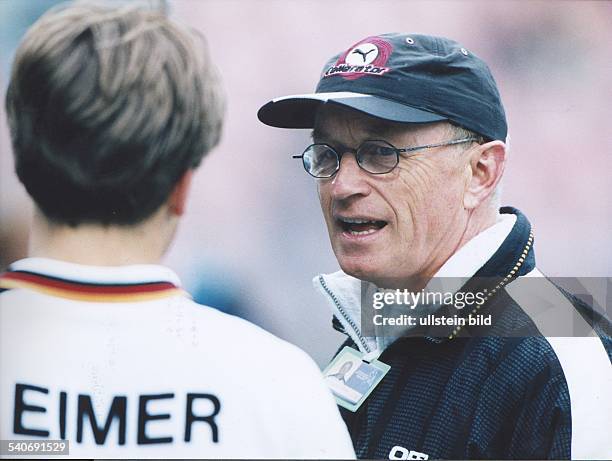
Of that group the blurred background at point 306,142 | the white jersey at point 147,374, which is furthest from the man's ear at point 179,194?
the blurred background at point 306,142

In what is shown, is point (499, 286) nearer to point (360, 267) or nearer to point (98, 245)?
point (360, 267)

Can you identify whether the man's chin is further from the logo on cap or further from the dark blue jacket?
the logo on cap

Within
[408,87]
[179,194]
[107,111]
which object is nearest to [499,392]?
[408,87]

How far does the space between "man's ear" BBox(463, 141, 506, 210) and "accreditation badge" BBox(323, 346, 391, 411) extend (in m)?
0.43

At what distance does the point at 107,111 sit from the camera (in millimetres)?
1445

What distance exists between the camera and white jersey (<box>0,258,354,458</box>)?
4.75 ft

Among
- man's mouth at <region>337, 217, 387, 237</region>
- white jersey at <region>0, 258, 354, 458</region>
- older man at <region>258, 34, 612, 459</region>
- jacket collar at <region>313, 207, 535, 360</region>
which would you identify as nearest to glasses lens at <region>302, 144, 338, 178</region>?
older man at <region>258, 34, 612, 459</region>

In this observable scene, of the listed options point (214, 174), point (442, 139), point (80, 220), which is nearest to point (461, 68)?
point (442, 139)

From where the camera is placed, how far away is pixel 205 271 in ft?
6.49

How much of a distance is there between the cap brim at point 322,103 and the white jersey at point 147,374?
63cm

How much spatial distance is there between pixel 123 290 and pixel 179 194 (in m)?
0.22

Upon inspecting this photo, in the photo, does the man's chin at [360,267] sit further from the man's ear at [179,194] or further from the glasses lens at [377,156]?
the man's ear at [179,194]

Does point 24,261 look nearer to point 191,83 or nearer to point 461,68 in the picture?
point 191,83

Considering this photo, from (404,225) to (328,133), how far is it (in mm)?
279
